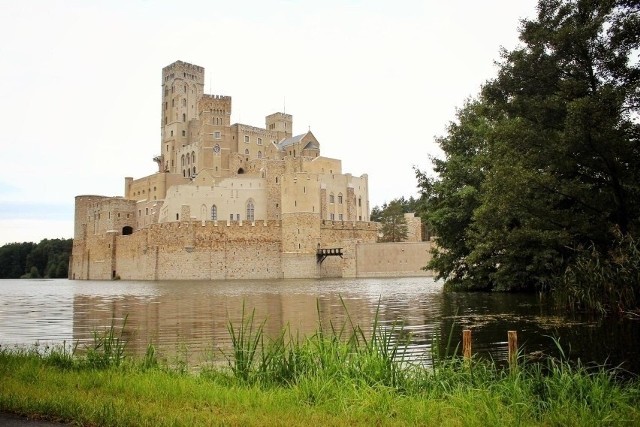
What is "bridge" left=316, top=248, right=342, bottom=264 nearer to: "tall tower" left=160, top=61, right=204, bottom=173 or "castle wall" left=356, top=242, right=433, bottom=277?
"castle wall" left=356, top=242, right=433, bottom=277

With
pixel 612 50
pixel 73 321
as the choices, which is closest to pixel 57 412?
pixel 73 321

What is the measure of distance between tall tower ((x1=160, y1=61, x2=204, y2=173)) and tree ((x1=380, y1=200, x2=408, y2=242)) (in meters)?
27.2

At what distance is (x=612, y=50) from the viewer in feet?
52.9

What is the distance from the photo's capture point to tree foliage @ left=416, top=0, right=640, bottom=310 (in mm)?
15156

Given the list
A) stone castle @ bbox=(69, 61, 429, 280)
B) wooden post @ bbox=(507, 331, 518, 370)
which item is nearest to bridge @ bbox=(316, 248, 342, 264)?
stone castle @ bbox=(69, 61, 429, 280)

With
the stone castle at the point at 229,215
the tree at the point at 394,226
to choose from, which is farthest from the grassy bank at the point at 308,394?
the tree at the point at 394,226

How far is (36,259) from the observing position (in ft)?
292

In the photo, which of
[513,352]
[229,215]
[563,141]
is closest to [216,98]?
[229,215]

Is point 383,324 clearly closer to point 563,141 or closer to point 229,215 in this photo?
point 563,141

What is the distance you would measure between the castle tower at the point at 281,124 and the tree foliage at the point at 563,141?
61414 mm

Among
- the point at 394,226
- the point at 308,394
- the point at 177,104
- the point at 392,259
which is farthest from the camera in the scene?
the point at 177,104

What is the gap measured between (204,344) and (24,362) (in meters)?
3.78

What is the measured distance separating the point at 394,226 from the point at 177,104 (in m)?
32.9

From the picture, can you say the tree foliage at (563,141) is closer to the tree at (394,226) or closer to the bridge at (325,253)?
the bridge at (325,253)
